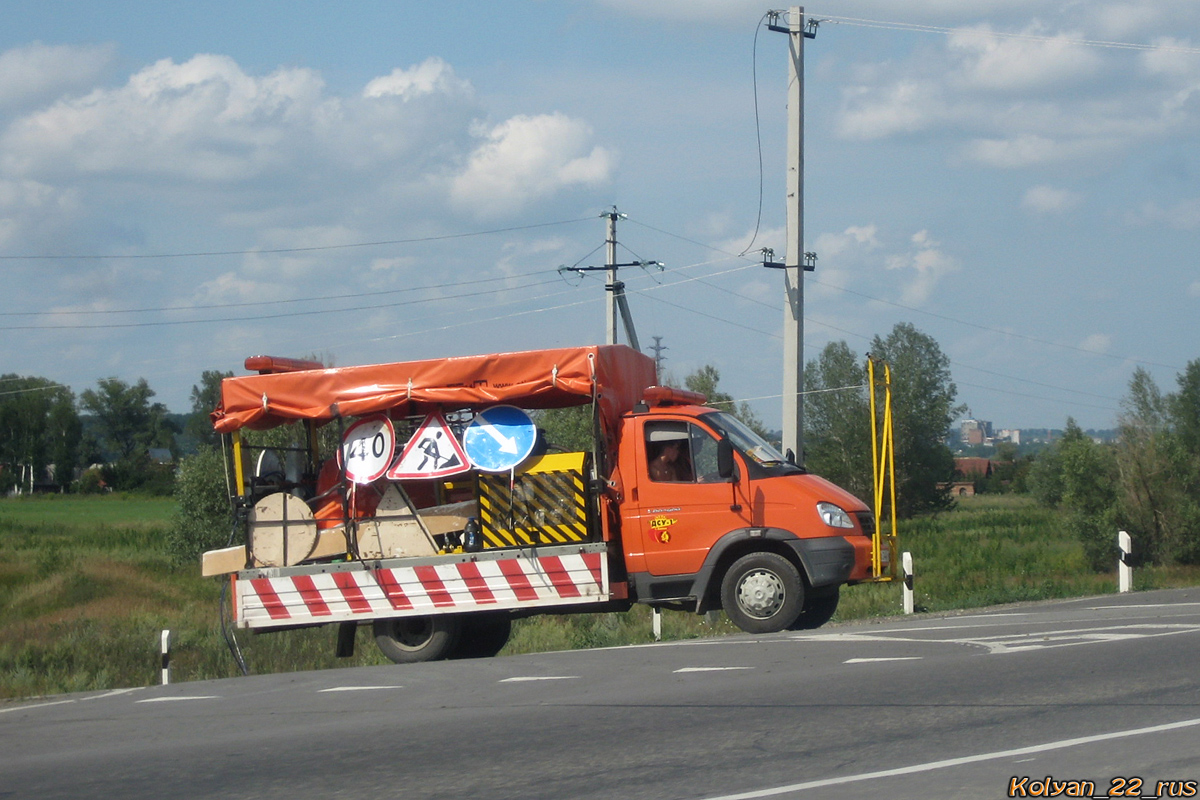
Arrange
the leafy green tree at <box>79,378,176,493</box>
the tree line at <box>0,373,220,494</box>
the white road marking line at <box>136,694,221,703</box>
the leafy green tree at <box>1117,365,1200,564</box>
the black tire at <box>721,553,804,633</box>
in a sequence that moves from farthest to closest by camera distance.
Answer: the leafy green tree at <box>79,378,176,493</box>, the tree line at <box>0,373,220,494</box>, the leafy green tree at <box>1117,365,1200,564</box>, the black tire at <box>721,553,804,633</box>, the white road marking line at <box>136,694,221,703</box>

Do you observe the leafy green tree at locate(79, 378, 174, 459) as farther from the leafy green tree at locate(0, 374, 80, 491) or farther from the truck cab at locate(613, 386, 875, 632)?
the truck cab at locate(613, 386, 875, 632)

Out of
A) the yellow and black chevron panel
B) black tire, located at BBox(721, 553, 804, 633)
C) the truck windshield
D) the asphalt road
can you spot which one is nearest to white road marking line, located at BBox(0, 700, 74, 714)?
the asphalt road

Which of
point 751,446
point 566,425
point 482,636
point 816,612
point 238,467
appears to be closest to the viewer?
point 751,446

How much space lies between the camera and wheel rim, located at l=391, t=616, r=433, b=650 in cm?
1270

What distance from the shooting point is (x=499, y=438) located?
12.3 m

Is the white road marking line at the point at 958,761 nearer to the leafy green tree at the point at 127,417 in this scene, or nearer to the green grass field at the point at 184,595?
the green grass field at the point at 184,595

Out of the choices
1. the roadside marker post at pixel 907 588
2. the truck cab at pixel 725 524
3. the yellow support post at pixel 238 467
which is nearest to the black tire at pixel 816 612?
the truck cab at pixel 725 524

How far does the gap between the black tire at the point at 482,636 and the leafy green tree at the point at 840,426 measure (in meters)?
55.4

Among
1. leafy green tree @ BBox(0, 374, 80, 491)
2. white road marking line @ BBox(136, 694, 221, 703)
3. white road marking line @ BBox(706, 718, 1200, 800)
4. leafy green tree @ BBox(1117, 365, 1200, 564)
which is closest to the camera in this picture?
white road marking line @ BBox(706, 718, 1200, 800)

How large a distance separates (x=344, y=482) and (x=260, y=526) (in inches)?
37.9

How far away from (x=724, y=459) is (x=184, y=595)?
33.4m

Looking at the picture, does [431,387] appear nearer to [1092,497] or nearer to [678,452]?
[678,452]

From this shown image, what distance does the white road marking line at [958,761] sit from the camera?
5691mm

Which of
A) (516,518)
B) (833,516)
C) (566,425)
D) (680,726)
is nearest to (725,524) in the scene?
(833,516)
